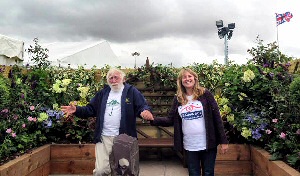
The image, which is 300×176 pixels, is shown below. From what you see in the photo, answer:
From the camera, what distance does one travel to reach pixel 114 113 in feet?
10.0

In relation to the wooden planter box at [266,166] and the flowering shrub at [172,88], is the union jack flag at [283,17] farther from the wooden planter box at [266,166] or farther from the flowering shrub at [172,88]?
the wooden planter box at [266,166]

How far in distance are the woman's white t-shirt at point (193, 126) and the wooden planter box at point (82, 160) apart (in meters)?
1.20

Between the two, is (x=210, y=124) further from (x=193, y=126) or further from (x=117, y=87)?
(x=117, y=87)

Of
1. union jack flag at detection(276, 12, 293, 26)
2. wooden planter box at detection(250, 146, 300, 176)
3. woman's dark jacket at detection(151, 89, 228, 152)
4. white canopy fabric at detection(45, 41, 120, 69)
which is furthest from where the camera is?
union jack flag at detection(276, 12, 293, 26)

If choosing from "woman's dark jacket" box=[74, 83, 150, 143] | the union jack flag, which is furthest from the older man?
the union jack flag

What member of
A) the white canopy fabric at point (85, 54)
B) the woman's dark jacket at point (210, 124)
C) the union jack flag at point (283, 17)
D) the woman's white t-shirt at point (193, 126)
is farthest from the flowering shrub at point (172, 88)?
the union jack flag at point (283, 17)

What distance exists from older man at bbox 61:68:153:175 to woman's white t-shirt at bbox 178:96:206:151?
1.16 ft

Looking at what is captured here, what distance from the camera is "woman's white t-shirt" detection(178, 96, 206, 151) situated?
2.79 meters

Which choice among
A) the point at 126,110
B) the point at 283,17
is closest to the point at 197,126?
the point at 126,110

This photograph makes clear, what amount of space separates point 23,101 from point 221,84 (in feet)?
10.4

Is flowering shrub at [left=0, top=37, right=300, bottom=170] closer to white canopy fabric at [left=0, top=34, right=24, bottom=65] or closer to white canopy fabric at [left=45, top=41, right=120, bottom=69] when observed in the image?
white canopy fabric at [left=0, top=34, right=24, bottom=65]

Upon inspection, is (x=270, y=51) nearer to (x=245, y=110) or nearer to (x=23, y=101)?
(x=245, y=110)

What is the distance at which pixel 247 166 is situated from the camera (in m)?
4.29

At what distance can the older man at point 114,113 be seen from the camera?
3041mm
